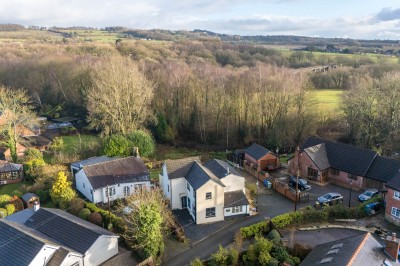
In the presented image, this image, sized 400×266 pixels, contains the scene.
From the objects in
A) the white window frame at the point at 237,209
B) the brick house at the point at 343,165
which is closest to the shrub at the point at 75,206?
the white window frame at the point at 237,209

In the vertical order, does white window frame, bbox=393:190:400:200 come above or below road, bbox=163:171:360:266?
above

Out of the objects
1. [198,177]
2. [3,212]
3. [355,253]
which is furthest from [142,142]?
[355,253]

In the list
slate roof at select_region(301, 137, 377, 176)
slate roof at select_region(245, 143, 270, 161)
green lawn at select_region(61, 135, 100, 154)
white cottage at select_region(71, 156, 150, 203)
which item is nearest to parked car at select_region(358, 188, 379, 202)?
slate roof at select_region(301, 137, 377, 176)

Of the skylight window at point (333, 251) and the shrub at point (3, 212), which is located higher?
the skylight window at point (333, 251)

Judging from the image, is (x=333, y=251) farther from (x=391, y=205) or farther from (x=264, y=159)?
(x=264, y=159)

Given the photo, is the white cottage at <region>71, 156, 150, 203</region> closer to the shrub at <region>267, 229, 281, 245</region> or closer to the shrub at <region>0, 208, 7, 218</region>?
the shrub at <region>0, 208, 7, 218</region>

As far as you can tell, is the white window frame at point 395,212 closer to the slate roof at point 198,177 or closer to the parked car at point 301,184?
the parked car at point 301,184

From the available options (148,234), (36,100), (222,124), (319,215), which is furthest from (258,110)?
(36,100)
